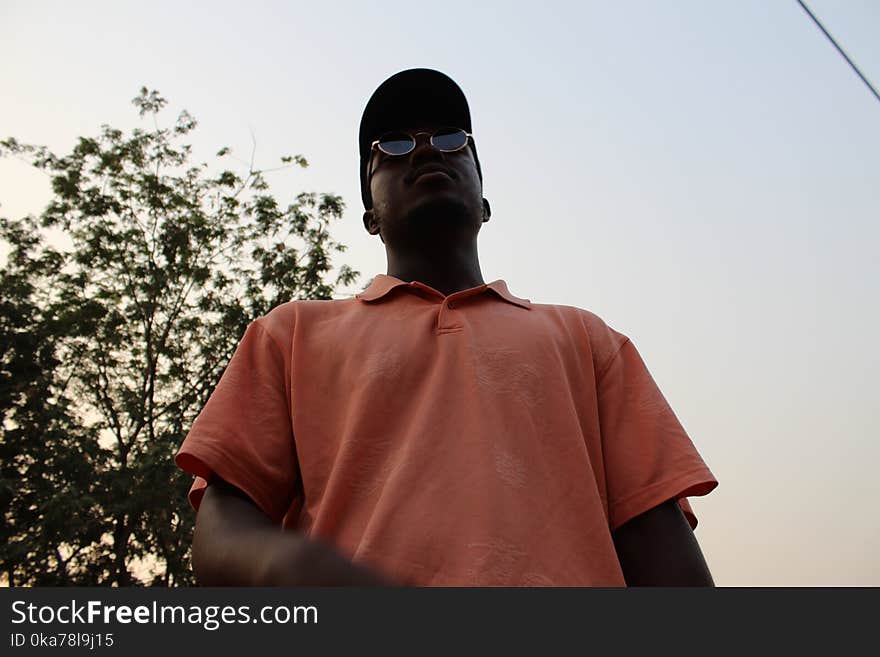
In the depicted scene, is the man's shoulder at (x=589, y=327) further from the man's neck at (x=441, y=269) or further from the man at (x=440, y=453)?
the man's neck at (x=441, y=269)

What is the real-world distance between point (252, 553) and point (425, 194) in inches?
47.0

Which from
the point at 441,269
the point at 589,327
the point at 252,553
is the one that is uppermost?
the point at 441,269

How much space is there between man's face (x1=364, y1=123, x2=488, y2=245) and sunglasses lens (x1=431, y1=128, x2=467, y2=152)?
0.02 metres

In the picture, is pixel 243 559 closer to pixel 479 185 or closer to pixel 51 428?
pixel 479 185

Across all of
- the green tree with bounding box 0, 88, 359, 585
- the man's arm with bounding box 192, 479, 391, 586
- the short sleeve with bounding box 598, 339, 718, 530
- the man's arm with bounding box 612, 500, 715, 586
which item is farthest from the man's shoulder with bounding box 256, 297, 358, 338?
the green tree with bounding box 0, 88, 359, 585

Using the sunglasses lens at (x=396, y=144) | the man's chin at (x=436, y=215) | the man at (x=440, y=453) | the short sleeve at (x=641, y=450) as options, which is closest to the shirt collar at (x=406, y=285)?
the man at (x=440, y=453)

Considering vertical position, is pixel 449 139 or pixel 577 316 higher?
pixel 449 139

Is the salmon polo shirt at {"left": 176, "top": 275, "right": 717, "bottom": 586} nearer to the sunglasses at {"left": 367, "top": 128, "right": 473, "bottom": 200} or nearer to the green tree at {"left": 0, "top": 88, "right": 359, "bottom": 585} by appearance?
the sunglasses at {"left": 367, "top": 128, "right": 473, "bottom": 200}

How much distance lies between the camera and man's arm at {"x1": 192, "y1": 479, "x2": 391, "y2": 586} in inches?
41.9

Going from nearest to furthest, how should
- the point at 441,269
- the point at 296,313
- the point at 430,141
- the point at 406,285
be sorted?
the point at 296,313, the point at 406,285, the point at 441,269, the point at 430,141

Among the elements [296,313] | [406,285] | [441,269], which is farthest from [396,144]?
[296,313]

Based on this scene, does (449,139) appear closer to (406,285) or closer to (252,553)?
(406,285)

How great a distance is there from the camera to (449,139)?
2123 mm

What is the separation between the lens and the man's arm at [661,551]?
4.64 feet
